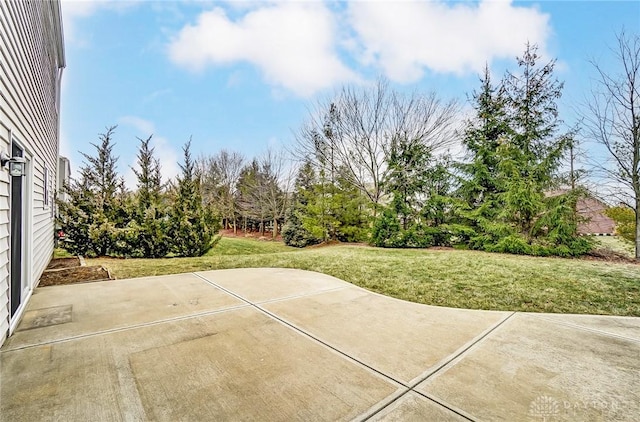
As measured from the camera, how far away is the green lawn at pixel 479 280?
156 inches

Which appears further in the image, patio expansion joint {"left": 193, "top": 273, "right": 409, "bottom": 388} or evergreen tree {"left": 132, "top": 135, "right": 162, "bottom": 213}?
evergreen tree {"left": 132, "top": 135, "right": 162, "bottom": 213}

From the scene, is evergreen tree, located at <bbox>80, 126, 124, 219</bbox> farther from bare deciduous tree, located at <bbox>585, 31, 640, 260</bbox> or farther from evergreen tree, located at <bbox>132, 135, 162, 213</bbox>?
bare deciduous tree, located at <bbox>585, 31, 640, 260</bbox>

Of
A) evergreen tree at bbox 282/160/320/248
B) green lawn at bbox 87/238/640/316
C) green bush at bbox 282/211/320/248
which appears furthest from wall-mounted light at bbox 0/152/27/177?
green bush at bbox 282/211/320/248

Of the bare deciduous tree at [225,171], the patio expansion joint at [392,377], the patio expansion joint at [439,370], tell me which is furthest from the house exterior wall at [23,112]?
the bare deciduous tree at [225,171]

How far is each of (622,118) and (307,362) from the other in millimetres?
10710

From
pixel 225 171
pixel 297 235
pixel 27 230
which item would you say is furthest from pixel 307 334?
pixel 225 171

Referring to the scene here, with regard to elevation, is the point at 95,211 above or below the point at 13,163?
below

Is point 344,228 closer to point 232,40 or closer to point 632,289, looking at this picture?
point 232,40

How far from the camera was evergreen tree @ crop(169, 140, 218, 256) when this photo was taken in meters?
7.76

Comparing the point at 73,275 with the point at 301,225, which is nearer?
the point at 73,275

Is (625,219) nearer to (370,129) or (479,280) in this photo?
(479,280)

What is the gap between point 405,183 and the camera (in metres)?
11.7

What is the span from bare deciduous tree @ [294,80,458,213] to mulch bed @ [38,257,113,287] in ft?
31.1

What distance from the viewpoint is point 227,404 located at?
5.65 ft
